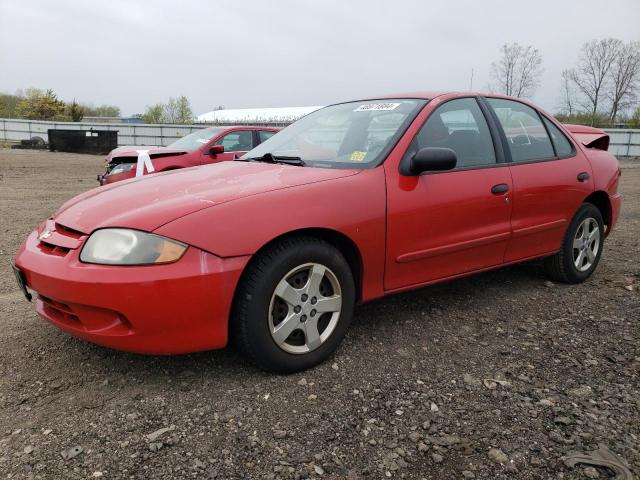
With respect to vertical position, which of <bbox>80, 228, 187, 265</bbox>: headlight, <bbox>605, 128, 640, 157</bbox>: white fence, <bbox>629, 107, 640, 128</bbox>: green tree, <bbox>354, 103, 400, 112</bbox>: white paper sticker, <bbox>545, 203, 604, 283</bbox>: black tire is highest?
<bbox>629, 107, 640, 128</bbox>: green tree

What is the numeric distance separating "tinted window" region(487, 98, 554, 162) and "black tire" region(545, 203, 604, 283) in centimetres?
59

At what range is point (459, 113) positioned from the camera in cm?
339

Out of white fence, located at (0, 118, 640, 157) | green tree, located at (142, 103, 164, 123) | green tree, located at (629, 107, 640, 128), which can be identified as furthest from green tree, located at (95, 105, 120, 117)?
green tree, located at (629, 107, 640, 128)

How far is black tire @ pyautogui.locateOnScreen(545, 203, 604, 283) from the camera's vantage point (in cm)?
398

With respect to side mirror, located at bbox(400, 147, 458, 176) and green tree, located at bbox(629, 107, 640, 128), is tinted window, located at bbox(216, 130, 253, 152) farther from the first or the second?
green tree, located at bbox(629, 107, 640, 128)

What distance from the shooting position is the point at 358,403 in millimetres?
2342

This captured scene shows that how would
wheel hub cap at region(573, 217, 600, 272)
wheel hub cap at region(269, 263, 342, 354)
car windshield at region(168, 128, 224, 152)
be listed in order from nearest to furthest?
wheel hub cap at region(269, 263, 342, 354)
wheel hub cap at region(573, 217, 600, 272)
car windshield at region(168, 128, 224, 152)

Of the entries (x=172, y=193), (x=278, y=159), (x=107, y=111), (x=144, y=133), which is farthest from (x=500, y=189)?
(x=107, y=111)

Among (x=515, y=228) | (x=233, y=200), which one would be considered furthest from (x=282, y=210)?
(x=515, y=228)

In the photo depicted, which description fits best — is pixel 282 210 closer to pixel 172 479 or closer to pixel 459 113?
pixel 172 479

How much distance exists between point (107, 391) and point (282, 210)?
4.02ft

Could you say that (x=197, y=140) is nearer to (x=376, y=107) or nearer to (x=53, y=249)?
(x=376, y=107)

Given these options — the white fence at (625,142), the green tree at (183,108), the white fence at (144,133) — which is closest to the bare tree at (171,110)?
the green tree at (183,108)

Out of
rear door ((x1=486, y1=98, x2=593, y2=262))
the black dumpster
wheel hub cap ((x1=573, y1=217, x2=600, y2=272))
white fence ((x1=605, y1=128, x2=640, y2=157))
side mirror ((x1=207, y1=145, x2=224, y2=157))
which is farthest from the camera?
the black dumpster
